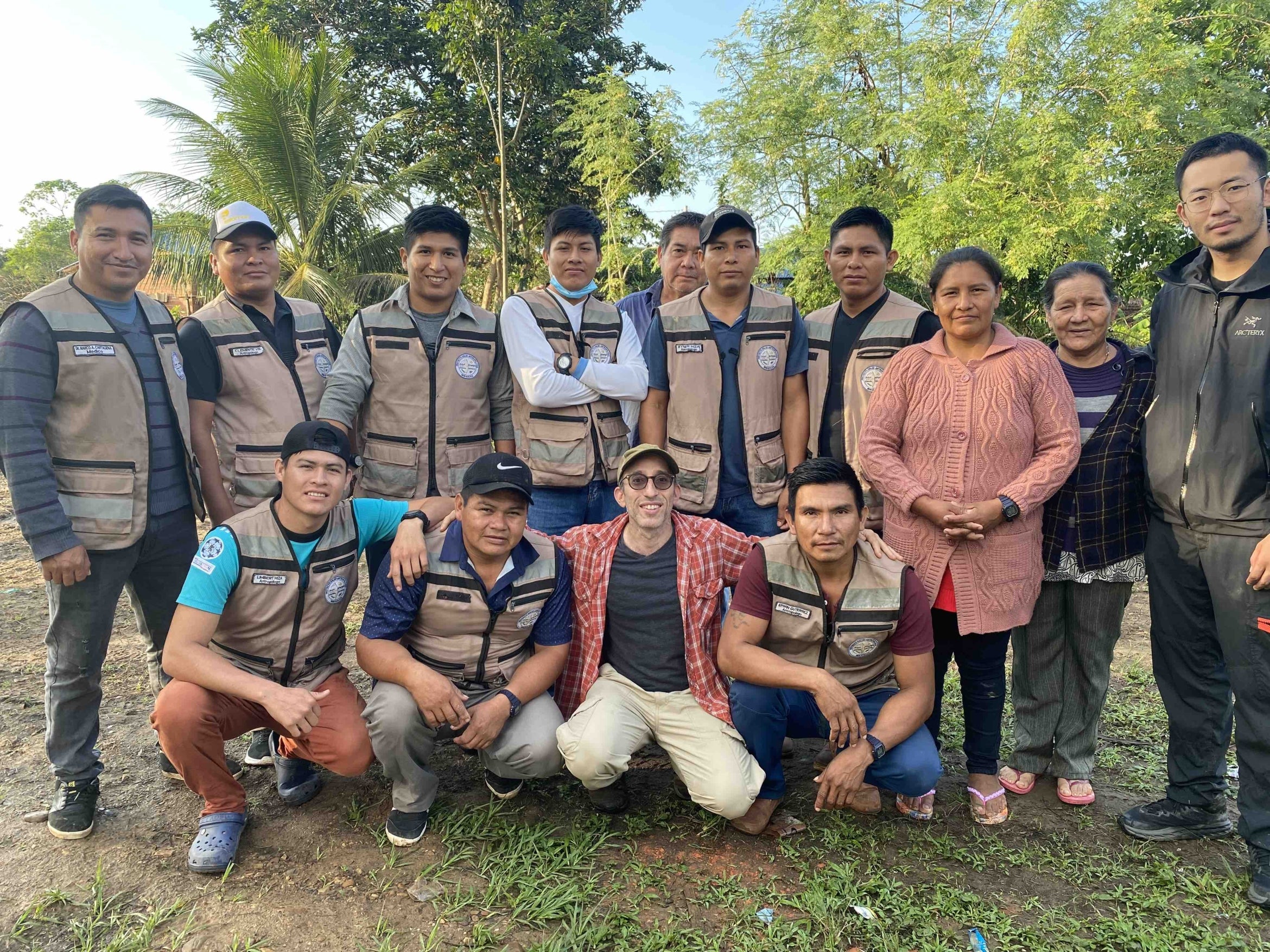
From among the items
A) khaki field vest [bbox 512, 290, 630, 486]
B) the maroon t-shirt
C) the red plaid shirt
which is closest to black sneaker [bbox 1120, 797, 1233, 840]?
the maroon t-shirt

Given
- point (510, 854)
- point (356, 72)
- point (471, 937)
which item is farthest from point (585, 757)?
point (356, 72)

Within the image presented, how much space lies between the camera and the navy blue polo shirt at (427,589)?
3195 mm

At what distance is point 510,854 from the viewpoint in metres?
3.03

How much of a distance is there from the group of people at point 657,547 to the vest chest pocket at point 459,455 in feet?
0.05

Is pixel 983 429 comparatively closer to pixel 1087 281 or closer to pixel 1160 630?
pixel 1087 281

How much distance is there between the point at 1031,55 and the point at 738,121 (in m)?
6.10

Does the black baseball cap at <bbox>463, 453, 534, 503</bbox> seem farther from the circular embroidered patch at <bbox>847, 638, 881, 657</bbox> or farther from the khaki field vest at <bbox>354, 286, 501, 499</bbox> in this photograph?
the circular embroidered patch at <bbox>847, 638, 881, 657</bbox>

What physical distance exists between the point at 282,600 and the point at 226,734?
57 cm

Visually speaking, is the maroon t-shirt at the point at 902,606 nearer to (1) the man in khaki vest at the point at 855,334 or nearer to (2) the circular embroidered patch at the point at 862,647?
(2) the circular embroidered patch at the point at 862,647

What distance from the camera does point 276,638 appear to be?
319cm

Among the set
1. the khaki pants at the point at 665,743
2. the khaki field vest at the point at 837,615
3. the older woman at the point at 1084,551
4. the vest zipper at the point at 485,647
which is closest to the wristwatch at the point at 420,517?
the vest zipper at the point at 485,647

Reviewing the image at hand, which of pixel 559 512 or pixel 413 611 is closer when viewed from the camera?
pixel 413 611

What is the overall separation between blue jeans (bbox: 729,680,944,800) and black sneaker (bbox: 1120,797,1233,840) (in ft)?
2.94

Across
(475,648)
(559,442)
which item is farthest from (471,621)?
(559,442)
